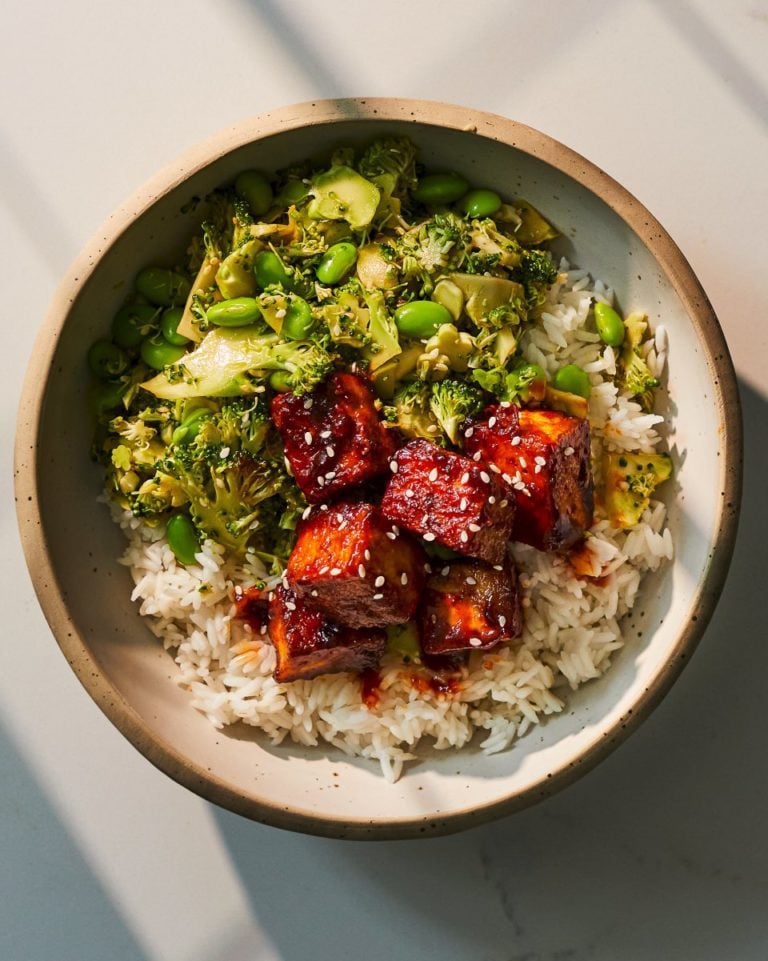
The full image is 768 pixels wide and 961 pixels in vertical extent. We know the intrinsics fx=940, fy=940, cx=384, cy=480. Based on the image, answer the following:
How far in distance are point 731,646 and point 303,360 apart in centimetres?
198

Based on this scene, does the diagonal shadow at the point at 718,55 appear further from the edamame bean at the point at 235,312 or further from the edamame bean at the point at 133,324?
the edamame bean at the point at 133,324

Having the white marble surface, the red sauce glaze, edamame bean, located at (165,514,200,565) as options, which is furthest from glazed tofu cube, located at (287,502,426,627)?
the white marble surface

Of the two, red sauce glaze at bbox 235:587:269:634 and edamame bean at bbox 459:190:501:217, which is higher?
edamame bean at bbox 459:190:501:217

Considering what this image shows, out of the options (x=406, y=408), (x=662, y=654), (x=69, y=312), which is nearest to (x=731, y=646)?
(x=662, y=654)

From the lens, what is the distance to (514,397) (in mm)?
3043

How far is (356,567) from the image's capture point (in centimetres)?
285

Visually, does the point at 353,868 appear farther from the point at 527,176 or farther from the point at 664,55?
the point at 664,55

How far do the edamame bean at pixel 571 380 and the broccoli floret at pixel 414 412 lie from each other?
1.42ft

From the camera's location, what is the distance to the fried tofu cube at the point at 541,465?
291 centimetres

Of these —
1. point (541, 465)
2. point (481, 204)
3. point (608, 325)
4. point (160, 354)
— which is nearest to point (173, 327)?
point (160, 354)

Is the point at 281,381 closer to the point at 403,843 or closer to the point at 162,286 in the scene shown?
the point at 162,286

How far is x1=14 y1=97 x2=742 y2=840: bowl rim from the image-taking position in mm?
2928

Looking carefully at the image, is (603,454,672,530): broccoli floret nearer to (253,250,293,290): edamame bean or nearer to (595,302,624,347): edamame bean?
(595,302,624,347): edamame bean

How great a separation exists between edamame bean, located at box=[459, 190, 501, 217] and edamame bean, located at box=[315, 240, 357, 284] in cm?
42
